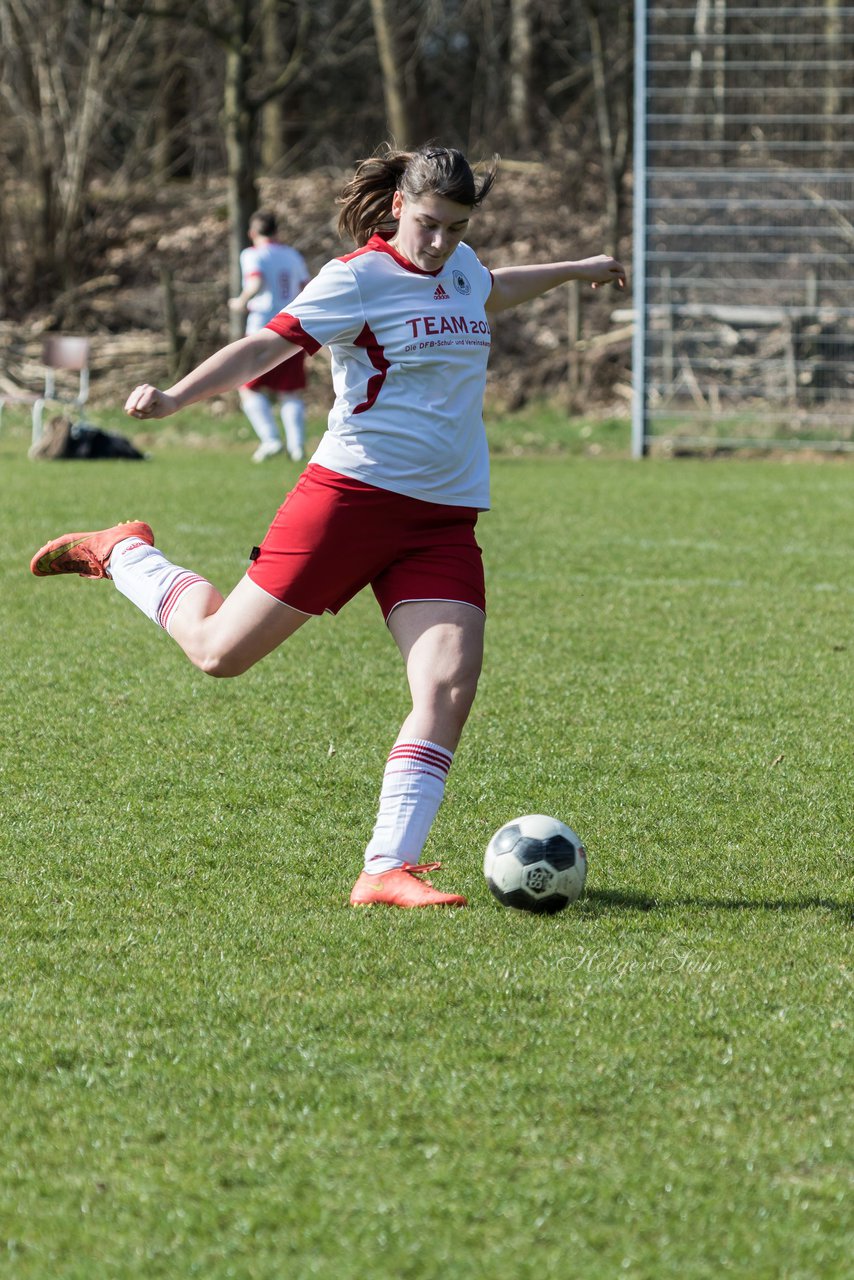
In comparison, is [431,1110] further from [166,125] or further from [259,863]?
[166,125]

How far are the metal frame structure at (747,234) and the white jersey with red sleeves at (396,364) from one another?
13.8 m

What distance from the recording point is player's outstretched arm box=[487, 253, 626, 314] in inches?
183

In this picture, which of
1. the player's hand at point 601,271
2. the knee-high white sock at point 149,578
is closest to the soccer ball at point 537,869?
the knee-high white sock at point 149,578

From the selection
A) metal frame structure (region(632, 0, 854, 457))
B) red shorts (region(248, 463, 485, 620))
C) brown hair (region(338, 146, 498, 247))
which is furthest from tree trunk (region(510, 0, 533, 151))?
red shorts (region(248, 463, 485, 620))

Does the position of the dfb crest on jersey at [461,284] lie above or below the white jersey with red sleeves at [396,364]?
above

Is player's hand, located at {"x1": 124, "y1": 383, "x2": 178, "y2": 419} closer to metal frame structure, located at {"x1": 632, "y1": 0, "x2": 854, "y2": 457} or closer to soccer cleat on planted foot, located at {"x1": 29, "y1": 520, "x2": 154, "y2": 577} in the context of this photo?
soccer cleat on planted foot, located at {"x1": 29, "y1": 520, "x2": 154, "y2": 577}

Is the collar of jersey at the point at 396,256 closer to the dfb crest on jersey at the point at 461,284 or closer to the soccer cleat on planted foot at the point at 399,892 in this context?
the dfb crest on jersey at the point at 461,284

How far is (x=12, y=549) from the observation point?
34.8ft

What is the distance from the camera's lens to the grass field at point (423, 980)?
2537mm

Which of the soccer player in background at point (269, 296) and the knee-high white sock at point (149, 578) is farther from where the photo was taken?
the soccer player in background at point (269, 296)

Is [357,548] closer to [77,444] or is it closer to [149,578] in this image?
[149,578]

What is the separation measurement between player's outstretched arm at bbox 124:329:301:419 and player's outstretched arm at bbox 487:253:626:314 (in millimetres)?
783

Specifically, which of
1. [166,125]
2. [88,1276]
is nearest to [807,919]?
[88,1276]

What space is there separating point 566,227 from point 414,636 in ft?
72.6
